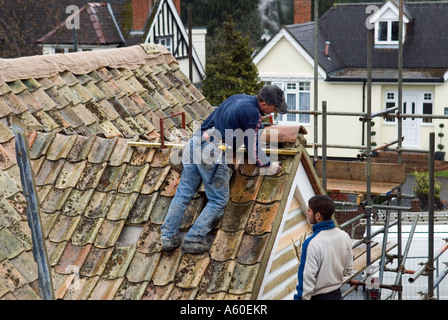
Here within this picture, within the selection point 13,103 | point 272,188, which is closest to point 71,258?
point 272,188

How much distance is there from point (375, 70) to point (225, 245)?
95.4ft

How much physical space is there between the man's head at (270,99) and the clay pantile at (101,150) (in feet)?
6.80

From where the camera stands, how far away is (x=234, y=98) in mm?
6742

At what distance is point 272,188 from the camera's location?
6.75m

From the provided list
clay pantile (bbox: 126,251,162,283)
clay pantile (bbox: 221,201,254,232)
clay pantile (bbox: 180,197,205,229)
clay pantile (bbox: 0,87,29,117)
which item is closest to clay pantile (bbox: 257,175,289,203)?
clay pantile (bbox: 221,201,254,232)

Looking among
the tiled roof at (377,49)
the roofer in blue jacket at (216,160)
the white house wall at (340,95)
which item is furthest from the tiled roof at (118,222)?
the tiled roof at (377,49)

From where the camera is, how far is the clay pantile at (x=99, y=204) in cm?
727

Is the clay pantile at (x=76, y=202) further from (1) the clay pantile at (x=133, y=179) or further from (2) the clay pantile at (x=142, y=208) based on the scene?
(2) the clay pantile at (x=142, y=208)

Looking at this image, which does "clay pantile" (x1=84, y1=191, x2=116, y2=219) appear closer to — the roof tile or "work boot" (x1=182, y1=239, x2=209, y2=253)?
the roof tile

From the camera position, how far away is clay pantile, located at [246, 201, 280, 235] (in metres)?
6.48

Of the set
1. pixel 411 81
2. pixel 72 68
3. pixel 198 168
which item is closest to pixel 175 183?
pixel 198 168

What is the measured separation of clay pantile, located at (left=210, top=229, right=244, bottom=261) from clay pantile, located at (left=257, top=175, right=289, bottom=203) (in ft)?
1.34

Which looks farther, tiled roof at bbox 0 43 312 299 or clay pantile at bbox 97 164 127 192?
clay pantile at bbox 97 164 127 192

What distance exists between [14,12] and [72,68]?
25121mm
